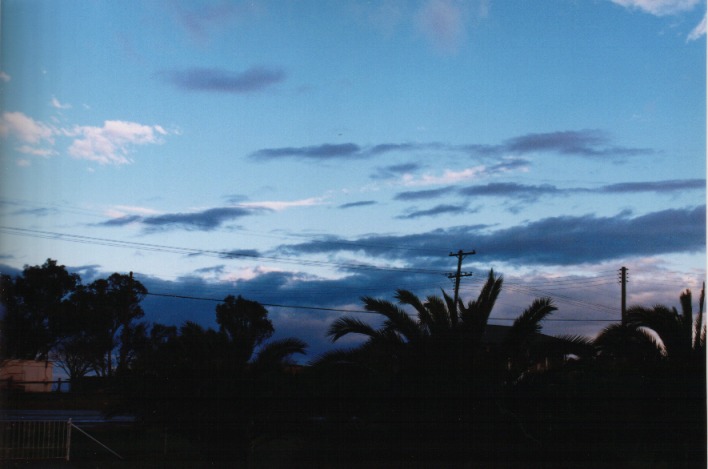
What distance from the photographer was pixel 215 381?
26.0ft

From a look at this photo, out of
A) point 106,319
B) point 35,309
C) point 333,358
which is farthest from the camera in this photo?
point 106,319

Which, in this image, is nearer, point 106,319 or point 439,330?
point 439,330

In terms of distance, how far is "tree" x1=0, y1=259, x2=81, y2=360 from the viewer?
313 centimetres

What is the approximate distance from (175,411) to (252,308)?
6812 mm

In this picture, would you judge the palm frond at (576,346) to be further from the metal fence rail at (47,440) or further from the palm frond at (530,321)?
the metal fence rail at (47,440)

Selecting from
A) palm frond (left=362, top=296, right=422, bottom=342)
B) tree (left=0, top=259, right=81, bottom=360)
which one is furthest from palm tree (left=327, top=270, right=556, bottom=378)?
tree (left=0, top=259, right=81, bottom=360)

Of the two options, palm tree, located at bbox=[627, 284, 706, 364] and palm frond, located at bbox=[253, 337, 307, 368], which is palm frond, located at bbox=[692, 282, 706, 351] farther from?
palm frond, located at bbox=[253, 337, 307, 368]

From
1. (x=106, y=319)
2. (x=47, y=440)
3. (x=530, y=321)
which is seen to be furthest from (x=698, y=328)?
(x=106, y=319)

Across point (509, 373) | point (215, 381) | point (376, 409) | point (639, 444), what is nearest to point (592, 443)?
point (639, 444)

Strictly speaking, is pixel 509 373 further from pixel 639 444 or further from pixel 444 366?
pixel 639 444

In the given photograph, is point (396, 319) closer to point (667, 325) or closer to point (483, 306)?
point (483, 306)

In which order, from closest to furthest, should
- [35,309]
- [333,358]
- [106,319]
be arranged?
[35,309], [333,358], [106,319]

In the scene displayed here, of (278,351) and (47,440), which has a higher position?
(278,351)

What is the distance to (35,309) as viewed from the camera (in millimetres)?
5621
